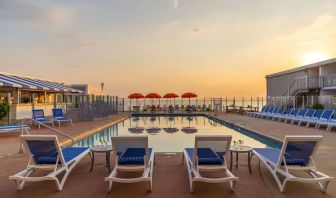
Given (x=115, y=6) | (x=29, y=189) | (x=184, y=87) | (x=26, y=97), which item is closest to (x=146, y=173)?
(x=29, y=189)

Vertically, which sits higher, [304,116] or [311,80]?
[311,80]

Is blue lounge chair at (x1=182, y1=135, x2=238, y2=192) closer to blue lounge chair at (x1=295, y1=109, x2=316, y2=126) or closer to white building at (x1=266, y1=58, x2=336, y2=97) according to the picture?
blue lounge chair at (x1=295, y1=109, x2=316, y2=126)

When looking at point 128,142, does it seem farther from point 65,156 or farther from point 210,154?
point 65,156

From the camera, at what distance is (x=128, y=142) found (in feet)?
13.8

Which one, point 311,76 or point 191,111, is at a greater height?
point 311,76

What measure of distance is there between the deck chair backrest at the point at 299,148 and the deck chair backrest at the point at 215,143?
31.2 inches

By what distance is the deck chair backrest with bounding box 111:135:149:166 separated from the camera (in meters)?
4.13

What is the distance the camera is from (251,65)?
70.9 feet

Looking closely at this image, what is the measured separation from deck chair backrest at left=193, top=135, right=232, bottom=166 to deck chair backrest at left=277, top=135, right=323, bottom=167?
79 cm

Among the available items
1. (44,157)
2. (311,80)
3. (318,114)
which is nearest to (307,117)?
(318,114)

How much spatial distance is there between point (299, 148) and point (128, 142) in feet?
8.15

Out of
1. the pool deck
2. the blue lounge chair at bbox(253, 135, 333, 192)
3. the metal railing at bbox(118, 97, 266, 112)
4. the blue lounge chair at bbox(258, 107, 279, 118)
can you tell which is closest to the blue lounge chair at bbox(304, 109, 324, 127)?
the blue lounge chair at bbox(258, 107, 279, 118)

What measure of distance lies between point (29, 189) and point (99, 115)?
576 inches

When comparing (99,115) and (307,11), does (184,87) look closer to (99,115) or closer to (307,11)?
(99,115)
